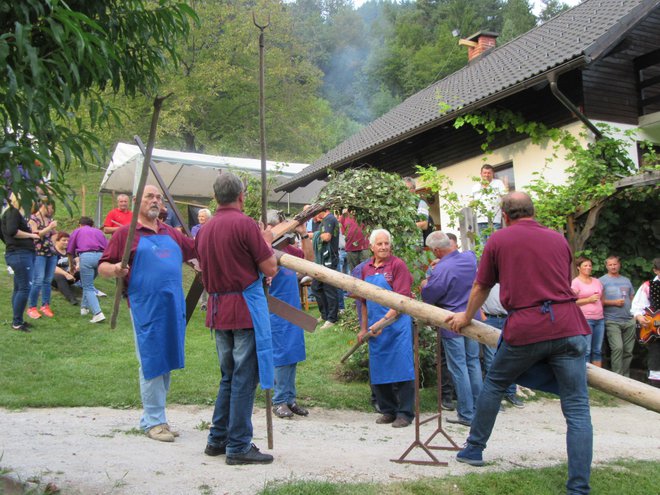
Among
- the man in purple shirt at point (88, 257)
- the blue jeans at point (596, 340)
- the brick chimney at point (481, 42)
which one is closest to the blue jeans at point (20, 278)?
the man in purple shirt at point (88, 257)

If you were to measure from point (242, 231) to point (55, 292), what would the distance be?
28.4 feet

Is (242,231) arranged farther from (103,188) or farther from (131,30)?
(103,188)

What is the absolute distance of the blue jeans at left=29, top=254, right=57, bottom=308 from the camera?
972 centimetres

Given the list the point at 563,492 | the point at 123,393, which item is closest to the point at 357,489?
the point at 563,492

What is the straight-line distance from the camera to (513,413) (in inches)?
288

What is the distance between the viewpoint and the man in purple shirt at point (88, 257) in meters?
10.2

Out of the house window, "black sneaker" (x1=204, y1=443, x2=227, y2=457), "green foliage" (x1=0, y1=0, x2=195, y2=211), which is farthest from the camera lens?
the house window

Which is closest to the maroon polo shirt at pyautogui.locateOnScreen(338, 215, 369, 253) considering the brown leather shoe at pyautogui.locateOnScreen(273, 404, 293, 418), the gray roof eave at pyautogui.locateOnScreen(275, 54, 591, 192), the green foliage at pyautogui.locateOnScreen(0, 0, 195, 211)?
the gray roof eave at pyautogui.locateOnScreen(275, 54, 591, 192)

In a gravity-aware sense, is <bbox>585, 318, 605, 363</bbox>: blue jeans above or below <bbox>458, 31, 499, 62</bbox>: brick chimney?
below

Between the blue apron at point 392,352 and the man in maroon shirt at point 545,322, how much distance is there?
6.11 ft

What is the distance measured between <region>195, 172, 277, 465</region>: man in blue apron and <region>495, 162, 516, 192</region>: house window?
8.78 metres

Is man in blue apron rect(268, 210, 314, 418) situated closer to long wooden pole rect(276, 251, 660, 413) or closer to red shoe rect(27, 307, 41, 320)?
long wooden pole rect(276, 251, 660, 413)

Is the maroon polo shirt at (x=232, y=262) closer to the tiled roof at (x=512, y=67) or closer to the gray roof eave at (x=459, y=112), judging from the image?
the gray roof eave at (x=459, y=112)

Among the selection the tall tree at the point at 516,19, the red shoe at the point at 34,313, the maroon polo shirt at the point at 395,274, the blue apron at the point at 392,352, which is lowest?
the blue apron at the point at 392,352
